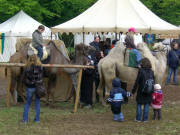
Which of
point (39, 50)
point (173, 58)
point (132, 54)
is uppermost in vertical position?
point (39, 50)

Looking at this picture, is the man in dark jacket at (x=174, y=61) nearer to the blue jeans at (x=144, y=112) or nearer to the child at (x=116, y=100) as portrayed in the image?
the blue jeans at (x=144, y=112)

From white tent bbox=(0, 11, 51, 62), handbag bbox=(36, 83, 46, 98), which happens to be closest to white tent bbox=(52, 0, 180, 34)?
handbag bbox=(36, 83, 46, 98)

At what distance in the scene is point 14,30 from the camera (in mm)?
23719

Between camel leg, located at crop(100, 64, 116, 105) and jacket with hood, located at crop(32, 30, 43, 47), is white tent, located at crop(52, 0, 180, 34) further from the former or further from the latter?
jacket with hood, located at crop(32, 30, 43, 47)

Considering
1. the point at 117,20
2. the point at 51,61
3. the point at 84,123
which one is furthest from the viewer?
the point at 117,20

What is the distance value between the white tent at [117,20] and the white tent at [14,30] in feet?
31.4

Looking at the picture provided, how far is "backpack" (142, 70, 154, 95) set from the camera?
8.69 m

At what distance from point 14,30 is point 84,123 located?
1608 cm

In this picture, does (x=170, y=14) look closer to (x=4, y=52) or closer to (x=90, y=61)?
(x=4, y=52)

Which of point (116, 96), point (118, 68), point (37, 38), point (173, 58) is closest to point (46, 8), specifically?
point (173, 58)

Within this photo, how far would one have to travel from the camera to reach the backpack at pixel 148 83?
28.5 feet

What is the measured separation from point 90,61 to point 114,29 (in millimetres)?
2384

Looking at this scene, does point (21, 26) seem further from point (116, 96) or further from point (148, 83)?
point (148, 83)

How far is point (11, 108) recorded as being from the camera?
34.6ft
